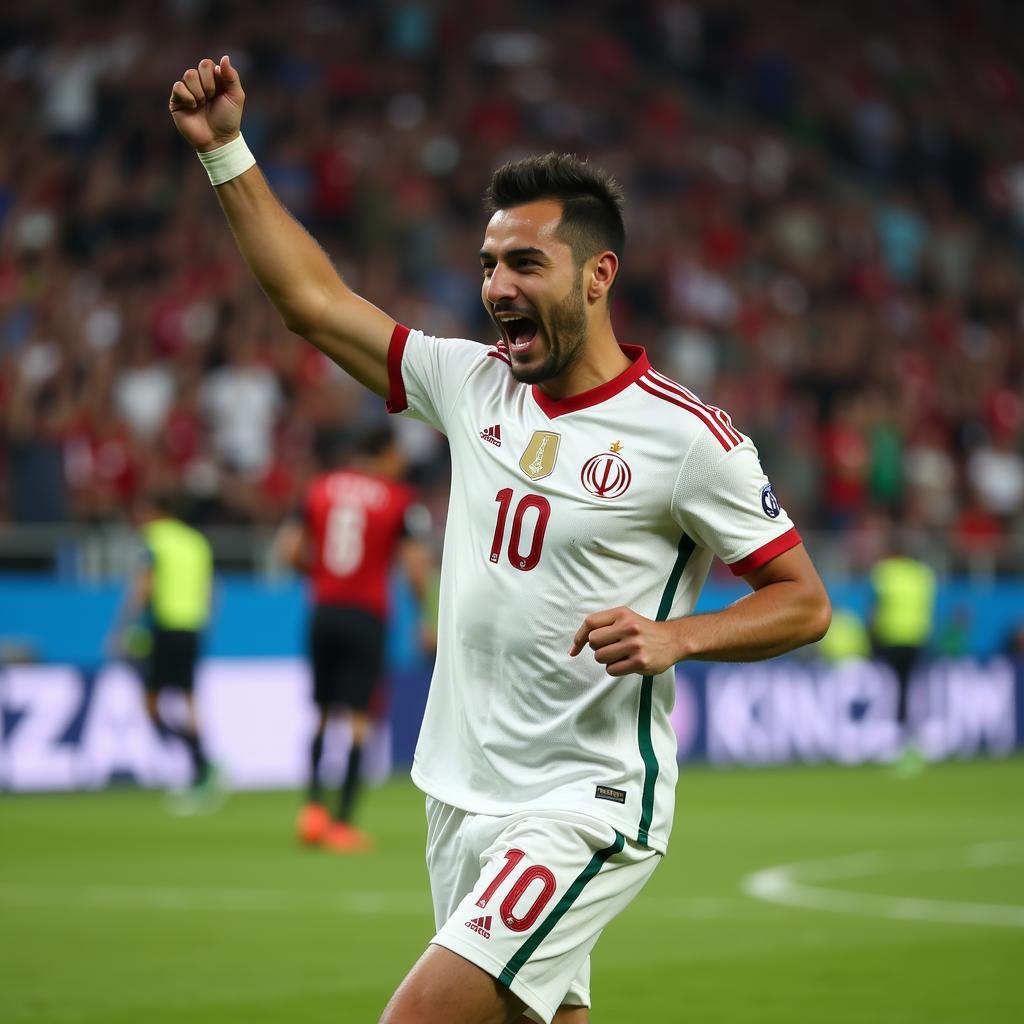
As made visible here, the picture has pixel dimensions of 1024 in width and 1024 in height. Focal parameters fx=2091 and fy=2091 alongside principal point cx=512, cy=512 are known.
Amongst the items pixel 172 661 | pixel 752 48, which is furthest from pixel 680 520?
pixel 752 48

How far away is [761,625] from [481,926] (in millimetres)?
849

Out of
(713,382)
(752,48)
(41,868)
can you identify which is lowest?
(41,868)

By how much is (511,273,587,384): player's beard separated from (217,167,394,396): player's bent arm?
47 cm

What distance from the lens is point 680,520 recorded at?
4.51 metres

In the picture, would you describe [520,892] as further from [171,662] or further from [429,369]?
[171,662]

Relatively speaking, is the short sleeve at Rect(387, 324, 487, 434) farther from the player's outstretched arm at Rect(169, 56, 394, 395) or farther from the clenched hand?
the clenched hand

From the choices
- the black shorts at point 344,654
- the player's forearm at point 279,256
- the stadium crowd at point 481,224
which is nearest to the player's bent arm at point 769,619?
the player's forearm at point 279,256

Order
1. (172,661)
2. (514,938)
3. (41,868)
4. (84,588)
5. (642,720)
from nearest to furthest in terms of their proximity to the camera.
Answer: (514,938) → (642,720) → (41,868) → (172,661) → (84,588)

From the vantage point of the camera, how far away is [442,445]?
2048cm

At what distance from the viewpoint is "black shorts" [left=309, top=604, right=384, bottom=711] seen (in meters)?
13.0

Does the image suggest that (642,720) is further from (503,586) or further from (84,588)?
(84,588)

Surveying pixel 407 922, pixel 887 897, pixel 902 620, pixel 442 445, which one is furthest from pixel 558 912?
pixel 902 620

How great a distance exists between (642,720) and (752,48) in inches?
1035

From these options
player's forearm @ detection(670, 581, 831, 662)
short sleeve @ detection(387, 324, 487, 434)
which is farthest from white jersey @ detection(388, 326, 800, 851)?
short sleeve @ detection(387, 324, 487, 434)
